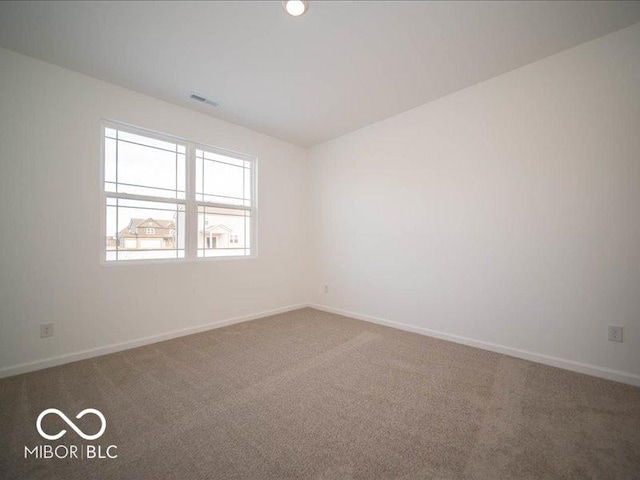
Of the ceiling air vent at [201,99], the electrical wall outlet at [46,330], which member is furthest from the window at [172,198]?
the electrical wall outlet at [46,330]

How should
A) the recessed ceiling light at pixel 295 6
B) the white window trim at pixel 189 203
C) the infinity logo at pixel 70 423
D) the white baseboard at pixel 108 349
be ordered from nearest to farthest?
the infinity logo at pixel 70 423 < the recessed ceiling light at pixel 295 6 < the white baseboard at pixel 108 349 < the white window trim at pixel 189 203

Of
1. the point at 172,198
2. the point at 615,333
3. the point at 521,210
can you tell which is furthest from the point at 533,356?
the point at 172,198

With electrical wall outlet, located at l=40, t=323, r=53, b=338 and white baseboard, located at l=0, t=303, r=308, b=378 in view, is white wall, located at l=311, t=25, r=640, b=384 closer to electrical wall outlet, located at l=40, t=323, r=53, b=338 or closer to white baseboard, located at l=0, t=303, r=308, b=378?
white baseboard, located at l=0, t=303, r=308, b=378

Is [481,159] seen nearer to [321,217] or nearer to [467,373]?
[467,373]

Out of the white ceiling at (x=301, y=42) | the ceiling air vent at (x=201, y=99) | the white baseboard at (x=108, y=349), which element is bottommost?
the white baseboard at (x=108, y=349)

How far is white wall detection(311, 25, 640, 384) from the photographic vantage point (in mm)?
2176

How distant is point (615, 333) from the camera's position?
2.18 meters

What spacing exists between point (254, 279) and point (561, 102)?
12.9ft

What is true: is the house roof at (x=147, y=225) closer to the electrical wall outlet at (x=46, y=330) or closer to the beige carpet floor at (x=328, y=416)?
the electrical wall outlet at (x=46, y=330)

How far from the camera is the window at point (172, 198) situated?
2.88 metres

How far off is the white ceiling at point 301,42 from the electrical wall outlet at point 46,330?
2.38 meters


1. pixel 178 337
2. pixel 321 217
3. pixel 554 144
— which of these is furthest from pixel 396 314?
pixel 178 337

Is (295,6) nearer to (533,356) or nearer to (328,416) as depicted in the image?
(328,416)

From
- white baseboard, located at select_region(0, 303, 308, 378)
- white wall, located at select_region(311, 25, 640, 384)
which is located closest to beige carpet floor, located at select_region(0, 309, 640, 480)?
white baseboard, located at select_region(0, 303, 308, 378)
